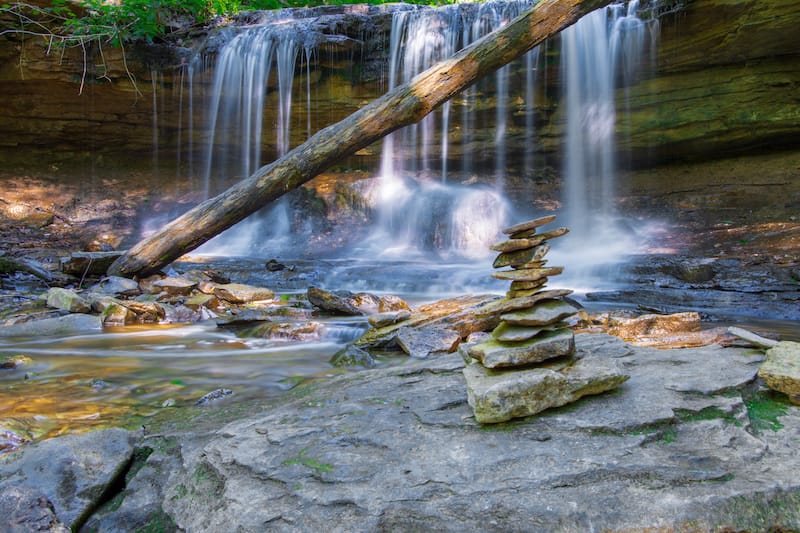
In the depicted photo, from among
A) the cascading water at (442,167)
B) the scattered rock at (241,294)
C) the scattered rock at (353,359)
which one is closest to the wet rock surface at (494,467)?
the scattered rock at (353,359)

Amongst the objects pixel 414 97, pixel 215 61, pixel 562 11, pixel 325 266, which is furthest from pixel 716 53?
pixel 215 61

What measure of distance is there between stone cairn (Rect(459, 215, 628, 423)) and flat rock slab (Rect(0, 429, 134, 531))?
137 centimetres

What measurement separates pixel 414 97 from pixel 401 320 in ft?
9.08

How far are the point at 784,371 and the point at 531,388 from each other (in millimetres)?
960

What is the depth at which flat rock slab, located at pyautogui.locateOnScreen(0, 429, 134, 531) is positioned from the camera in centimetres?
170

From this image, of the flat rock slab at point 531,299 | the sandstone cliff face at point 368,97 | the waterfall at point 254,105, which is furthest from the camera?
the waterfall at point 254,105

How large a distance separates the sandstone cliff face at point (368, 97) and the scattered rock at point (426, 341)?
8834mm

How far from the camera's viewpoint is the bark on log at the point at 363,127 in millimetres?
6023

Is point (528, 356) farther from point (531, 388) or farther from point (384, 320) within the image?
point (384, 320)

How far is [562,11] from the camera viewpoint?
6023 millimetres

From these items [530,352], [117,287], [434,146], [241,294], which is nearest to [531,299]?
[530,352]

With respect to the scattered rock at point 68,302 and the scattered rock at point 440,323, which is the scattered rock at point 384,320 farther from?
the scattered rock at point 68,302

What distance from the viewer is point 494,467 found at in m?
1.56

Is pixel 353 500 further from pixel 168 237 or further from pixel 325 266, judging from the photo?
pixel 325 266
